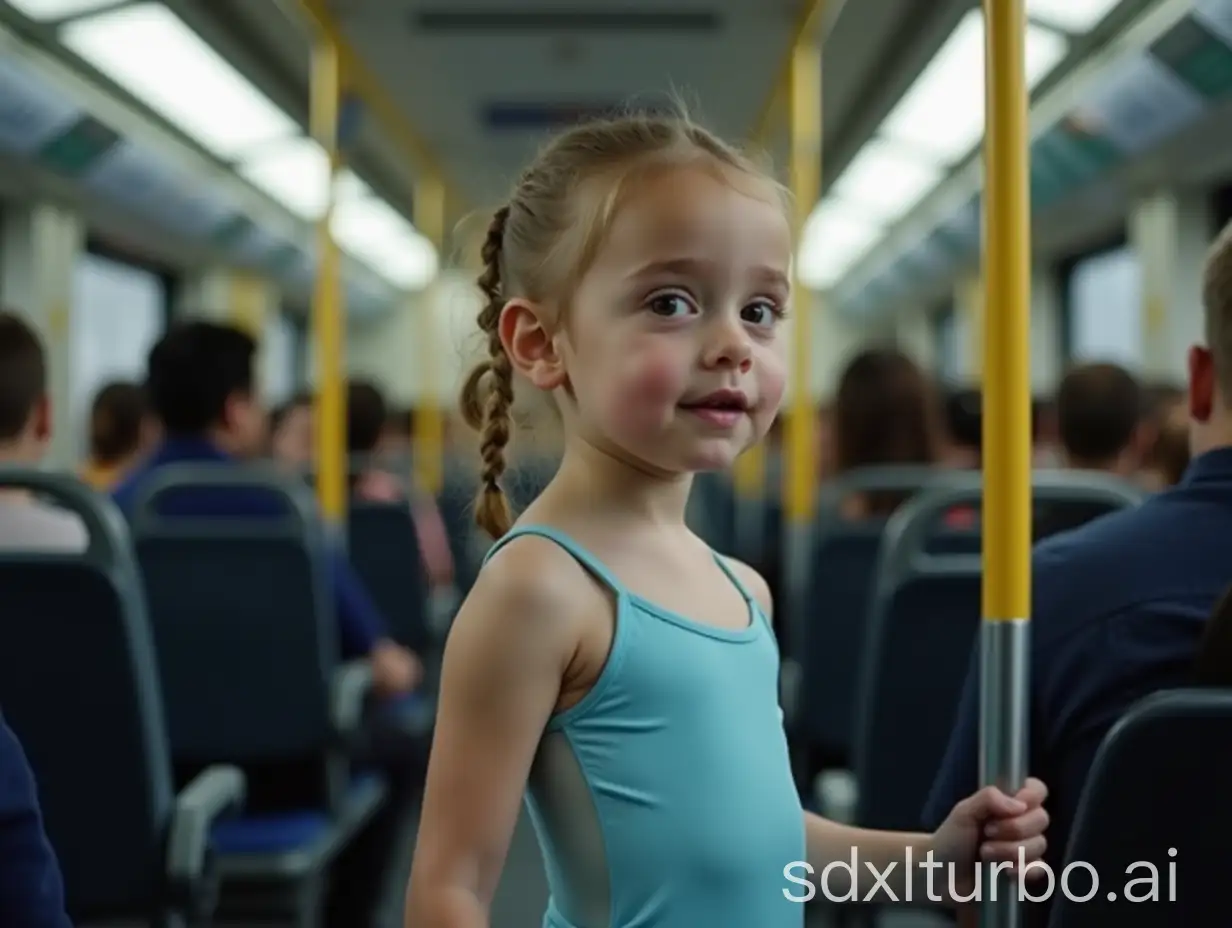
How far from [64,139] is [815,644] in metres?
3.79

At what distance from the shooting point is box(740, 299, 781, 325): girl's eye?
3.44 feet

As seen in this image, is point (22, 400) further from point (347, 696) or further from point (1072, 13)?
point (1072, 13)

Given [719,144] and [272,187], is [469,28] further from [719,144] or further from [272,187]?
[719,144]

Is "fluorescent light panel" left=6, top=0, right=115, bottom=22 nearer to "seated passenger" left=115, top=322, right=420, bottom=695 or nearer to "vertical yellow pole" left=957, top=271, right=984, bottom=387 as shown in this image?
"seated passenger" left=115, top=322, right=420, bottom=695

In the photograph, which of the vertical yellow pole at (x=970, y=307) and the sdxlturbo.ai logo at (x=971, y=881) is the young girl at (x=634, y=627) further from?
the vertical yellow pole at (x=970, y=307)

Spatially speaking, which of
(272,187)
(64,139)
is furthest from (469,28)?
(272,187)

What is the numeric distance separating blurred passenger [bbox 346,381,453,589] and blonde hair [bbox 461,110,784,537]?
10.6 feet

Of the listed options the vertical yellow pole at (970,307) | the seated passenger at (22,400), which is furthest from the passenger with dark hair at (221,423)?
the vertical yellow pole at (970,307)

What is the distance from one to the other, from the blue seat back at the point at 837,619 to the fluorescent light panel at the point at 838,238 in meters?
5.86

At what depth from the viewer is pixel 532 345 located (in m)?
1.11

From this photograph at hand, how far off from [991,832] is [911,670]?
1.20 m

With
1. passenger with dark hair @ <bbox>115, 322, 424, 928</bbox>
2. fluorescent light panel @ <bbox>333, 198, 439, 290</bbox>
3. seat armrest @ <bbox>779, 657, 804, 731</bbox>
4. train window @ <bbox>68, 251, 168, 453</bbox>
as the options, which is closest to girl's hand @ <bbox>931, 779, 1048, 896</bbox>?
seat armrest @ <bbox>779, 657, 804, 731</bbox>

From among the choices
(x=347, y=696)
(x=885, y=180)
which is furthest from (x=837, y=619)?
(x=885, y=180)

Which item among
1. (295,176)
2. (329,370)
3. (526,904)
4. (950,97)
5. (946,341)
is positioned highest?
(946,341)
